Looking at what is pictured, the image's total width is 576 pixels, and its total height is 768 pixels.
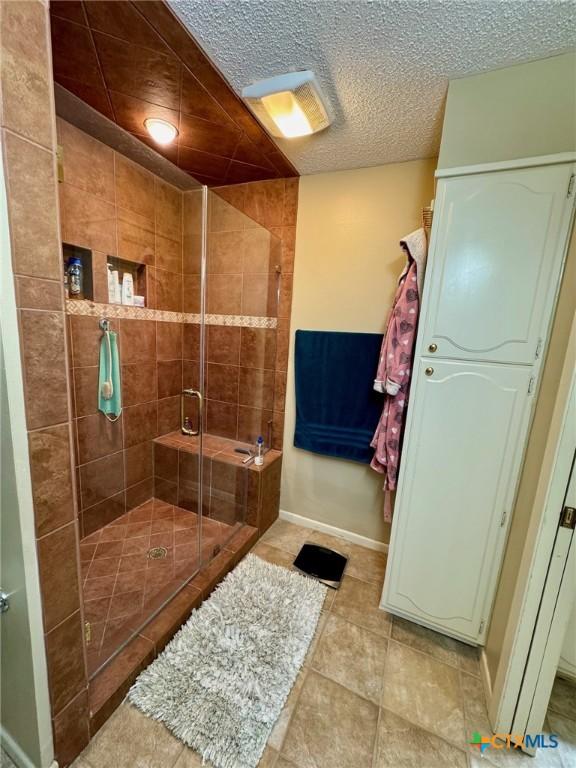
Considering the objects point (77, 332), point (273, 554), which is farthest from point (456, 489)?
point (77, 332)

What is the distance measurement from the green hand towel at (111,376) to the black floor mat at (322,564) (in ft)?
5.25

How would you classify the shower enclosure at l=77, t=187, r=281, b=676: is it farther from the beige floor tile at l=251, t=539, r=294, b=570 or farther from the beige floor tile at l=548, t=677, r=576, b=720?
the beige floor tile at l=548, t=677, r=576, b=720

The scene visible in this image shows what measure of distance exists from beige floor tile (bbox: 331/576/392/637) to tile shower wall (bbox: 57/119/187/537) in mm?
1634

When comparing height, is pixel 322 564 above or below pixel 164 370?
below

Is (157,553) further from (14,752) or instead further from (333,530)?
(333,530)

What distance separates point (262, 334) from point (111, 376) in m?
1.08

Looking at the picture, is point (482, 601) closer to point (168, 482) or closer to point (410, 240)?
point (410, 240)

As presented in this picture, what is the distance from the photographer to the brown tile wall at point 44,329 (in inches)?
25.3

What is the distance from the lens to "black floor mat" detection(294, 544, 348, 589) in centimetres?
177

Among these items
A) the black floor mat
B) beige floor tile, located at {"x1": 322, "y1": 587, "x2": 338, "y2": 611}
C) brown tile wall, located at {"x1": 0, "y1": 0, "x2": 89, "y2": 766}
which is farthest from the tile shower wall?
beige floor tile, located at {"x1": 322, "y1": 587, "x2": 338, "y2": 611}

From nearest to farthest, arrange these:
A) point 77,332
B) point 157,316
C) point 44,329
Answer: point 44,329
point 77,332
point 157,316

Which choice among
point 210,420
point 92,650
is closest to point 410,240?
point 210,420

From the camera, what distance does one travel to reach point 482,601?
132 centimetres

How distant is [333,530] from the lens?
2.17 m
